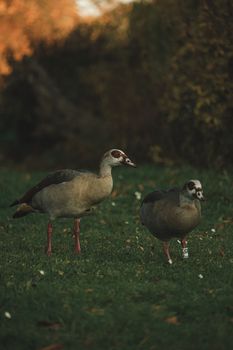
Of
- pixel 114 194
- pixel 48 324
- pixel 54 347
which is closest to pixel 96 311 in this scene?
pixel 48 324

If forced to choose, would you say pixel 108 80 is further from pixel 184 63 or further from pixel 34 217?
pixel 34 217

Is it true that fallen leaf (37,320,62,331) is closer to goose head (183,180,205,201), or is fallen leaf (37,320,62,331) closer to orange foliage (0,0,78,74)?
goose head (183,180,205,201)

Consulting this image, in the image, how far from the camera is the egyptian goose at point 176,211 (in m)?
8.97

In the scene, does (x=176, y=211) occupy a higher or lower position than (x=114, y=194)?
lower

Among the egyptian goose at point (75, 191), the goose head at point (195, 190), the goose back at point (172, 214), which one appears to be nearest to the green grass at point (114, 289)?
the goose back at point (172, 214)

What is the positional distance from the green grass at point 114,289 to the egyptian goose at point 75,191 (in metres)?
0.64

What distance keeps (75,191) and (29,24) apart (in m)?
17.1

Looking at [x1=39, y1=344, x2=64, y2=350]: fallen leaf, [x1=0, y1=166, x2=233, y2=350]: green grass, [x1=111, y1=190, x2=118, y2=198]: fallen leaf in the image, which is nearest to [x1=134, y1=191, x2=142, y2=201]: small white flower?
[x1=111, y1=190, x2=118, y2=198]: fallen leaf

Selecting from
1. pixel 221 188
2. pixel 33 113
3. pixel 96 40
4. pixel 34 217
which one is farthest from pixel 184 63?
pixel 96 40

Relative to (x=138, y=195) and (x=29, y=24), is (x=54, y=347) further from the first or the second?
(x=29, y=24)

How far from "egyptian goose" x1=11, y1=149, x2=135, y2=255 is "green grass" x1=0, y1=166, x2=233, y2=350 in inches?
25.1

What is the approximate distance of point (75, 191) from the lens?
9.83 meters

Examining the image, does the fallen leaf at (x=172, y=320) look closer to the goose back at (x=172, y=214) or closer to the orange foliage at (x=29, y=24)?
the goose back at (x=172, y=214)

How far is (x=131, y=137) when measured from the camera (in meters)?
21.9
